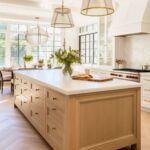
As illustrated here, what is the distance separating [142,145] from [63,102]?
1.44 m

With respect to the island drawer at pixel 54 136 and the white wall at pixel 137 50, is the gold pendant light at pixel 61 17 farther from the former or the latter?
the white wall at pixel 137 50

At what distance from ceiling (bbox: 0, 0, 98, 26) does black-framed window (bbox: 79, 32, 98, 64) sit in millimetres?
619

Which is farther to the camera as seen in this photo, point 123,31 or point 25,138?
point 123,31

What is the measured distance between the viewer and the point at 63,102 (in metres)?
2.30

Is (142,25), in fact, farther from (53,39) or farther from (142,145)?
(53,39)

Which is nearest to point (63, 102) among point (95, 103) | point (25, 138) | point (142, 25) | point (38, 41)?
point (95, 103)

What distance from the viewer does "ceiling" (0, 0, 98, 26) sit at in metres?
6.19

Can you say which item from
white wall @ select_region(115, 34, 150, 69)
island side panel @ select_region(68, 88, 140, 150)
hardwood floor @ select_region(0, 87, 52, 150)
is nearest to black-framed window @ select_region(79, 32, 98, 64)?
white wall @ select_region(115, 34, 150, 69)

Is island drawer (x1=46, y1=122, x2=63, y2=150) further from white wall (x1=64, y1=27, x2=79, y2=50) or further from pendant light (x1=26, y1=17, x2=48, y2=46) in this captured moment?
white wall (x1=64, y1=27, x2=79, y2=50)

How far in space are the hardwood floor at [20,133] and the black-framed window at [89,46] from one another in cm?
452

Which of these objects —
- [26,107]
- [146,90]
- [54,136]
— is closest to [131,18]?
[146,90]

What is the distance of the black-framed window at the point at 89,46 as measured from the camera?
337 inches

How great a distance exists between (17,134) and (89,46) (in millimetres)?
6258

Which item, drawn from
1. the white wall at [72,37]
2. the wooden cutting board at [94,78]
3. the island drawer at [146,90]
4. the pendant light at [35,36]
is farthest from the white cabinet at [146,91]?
the white wall at [72,37]
